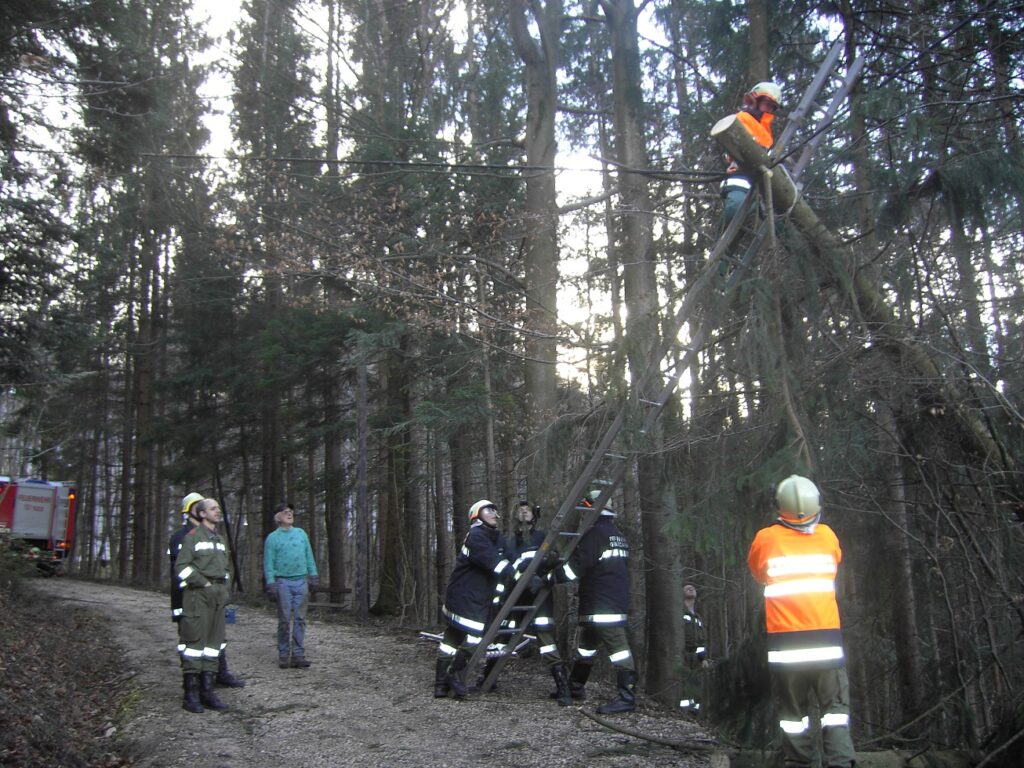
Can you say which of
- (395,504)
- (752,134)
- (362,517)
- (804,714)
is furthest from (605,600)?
(395,504)

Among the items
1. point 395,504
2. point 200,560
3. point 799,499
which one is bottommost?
point 200,560

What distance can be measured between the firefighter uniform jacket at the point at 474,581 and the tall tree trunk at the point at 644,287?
67.2 inches

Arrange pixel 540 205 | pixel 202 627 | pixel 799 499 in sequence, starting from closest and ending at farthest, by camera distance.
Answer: pixel 799 499 → pixel 202 627 → pixel 540 205

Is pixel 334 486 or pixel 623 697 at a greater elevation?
pixel 334 486

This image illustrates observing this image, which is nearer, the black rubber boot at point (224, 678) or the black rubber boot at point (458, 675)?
the black rubber boot at point (458, 675)

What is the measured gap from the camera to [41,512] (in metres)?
27.2

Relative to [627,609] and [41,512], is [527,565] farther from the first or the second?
[41,512]

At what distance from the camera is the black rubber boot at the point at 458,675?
28.0 feet

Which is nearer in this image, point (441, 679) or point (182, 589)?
point (182, 589)

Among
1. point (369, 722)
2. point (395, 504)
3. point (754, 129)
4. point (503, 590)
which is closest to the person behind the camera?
point (754, 129)

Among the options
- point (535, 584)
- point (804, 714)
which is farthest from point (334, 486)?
point (804, 714)

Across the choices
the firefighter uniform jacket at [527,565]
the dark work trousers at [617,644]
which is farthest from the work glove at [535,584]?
the dark work trousers at [617,644]

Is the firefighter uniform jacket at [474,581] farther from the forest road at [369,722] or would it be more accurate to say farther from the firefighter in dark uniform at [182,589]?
the firefighter in dark uniform at [182,589]

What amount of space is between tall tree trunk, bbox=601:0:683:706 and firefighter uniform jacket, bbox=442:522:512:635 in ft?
5.60
